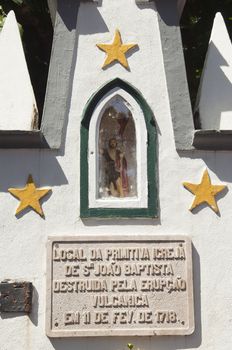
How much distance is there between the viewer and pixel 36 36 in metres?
10.4

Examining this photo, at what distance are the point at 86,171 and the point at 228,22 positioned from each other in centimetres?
475

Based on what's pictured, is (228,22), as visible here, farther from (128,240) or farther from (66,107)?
(128,240)

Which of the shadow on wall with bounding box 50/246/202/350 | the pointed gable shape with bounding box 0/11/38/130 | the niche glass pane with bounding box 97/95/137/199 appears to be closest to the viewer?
the shadow on wall with bounding box 50/246/202/350

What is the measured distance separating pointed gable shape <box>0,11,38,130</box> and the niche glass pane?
30.7 inches

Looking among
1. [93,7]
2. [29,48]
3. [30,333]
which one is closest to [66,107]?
[93,7]

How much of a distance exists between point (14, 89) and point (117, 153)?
1.28 m

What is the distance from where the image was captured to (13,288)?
618cm

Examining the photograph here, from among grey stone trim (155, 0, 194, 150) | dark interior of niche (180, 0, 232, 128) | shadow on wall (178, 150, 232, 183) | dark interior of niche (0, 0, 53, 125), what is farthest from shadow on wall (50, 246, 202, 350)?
dark interior of niche (180, 0, 232, 128)

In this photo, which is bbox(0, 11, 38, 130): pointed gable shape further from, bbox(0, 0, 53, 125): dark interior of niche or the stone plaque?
bbox(0, 0, 53, 125): dark interior of niche

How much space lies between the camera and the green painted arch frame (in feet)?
20.9

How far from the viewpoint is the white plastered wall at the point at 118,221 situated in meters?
6.14

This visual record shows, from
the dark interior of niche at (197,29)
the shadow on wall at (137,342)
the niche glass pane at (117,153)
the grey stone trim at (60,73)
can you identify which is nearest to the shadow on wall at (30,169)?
the grey stone trim at (60,73)

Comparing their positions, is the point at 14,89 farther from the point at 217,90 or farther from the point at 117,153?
the point at 217,90

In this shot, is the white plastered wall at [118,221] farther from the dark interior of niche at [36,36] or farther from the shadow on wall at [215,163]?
the dark interior of niche at [36,36]
